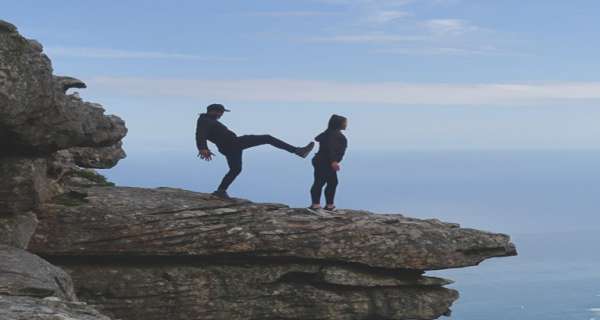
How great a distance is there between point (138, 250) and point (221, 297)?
158 inches

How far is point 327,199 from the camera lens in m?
32.8

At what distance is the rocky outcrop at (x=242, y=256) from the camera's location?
28469mm

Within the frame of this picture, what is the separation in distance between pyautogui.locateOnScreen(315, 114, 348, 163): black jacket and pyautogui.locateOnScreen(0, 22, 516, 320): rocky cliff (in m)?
2.57

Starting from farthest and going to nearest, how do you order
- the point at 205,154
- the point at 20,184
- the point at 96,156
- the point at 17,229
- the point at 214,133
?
the point at 96,156
the point at 214,133
the point at 205,154
the point at 17,229
the point at 20,184

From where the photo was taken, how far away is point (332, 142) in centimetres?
3138

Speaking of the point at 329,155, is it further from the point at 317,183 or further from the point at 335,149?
the point at 317,183

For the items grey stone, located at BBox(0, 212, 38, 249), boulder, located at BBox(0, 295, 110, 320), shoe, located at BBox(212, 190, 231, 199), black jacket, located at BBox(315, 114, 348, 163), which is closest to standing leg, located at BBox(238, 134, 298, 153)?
black jacket, located at BBox(315, 114, 348, 163)

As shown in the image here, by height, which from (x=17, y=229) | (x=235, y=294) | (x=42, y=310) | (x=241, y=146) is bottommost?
(x=42, y=310)

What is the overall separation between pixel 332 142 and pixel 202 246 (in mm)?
7230

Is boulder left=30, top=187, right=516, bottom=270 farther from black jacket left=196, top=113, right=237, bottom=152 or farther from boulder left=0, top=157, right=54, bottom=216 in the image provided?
boulder left=0, top=157, right=54, bottom=216

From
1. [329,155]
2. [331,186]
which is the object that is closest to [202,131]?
[329,155]

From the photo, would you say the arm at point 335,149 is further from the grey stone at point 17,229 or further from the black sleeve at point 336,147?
the grey stone at point 17,229

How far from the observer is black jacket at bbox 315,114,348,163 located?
31.4 m

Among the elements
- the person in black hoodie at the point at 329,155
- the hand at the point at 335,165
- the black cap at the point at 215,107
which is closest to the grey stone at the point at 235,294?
the person in black hoodie at the point at 329,155
